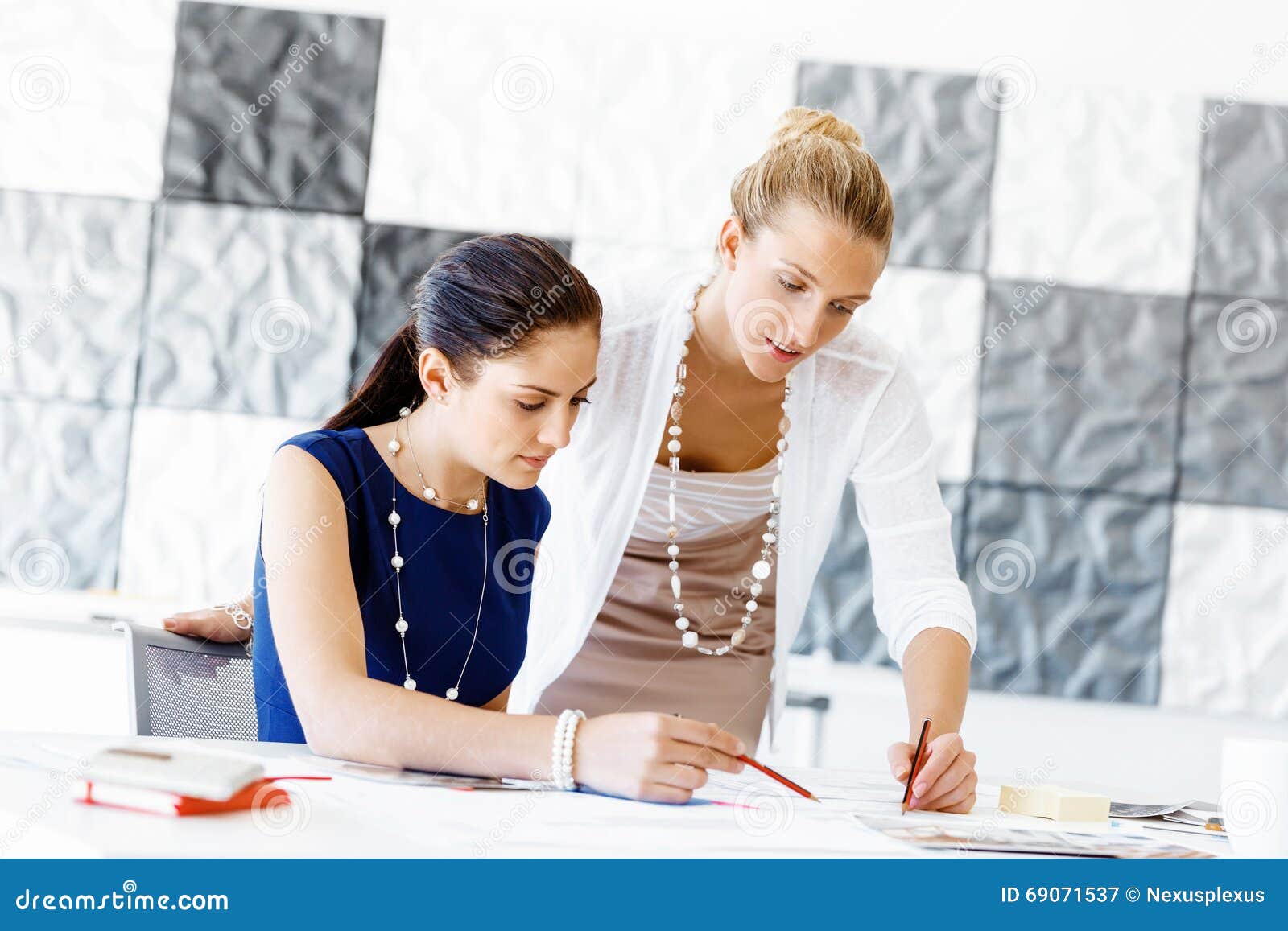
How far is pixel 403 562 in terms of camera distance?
1543mm

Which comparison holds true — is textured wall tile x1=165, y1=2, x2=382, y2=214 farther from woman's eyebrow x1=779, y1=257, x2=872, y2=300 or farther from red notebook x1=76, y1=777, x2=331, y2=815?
red notebook x1=76, y1=777, x2=331, y2=815

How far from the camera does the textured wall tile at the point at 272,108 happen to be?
3.09 meters

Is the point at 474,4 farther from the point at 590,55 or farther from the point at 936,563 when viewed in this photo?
the point at 936,563

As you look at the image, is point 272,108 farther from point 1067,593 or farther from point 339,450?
point 1067,593

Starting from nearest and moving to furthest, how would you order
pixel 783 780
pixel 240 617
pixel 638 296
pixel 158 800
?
1. pixel 158 800
2. pixel 783 780
3. pixel 240 617
4. pixel 638 296

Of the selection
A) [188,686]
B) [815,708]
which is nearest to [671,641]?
[188,686]

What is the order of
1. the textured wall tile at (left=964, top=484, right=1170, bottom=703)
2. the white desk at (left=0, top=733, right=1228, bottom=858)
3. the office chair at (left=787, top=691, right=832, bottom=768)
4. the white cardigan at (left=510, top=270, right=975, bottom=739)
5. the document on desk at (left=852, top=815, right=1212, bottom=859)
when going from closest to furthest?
1. the white desk at (left=0, top=733, right=1228, bottom=858)
2. the document on desk at (left=852, top=815, right=1212, bottom=859)
3. the white cardigan at (left=510, top=270, right=975, bottom=739)
4. the office chair at (left=787, top=691, right=832, bottom=768)
5. the textured wall tile at (left=964, top=484, right=1170, bottom=703)

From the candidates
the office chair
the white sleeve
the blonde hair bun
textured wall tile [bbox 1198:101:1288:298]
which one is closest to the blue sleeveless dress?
the white sleeve

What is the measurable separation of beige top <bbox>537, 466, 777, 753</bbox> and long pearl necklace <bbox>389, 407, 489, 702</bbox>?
0.26m

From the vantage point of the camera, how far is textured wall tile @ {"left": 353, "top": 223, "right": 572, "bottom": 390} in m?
3.09

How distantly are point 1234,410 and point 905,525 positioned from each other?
1.77 m

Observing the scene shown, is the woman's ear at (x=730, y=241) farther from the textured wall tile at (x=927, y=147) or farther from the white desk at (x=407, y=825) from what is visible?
the textured wall tile at (x=927, y=147)

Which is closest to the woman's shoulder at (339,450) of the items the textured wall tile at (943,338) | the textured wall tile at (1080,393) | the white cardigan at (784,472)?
the white cardigan at (784,472)

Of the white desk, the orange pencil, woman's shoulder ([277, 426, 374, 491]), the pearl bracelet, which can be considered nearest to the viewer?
the white desk
